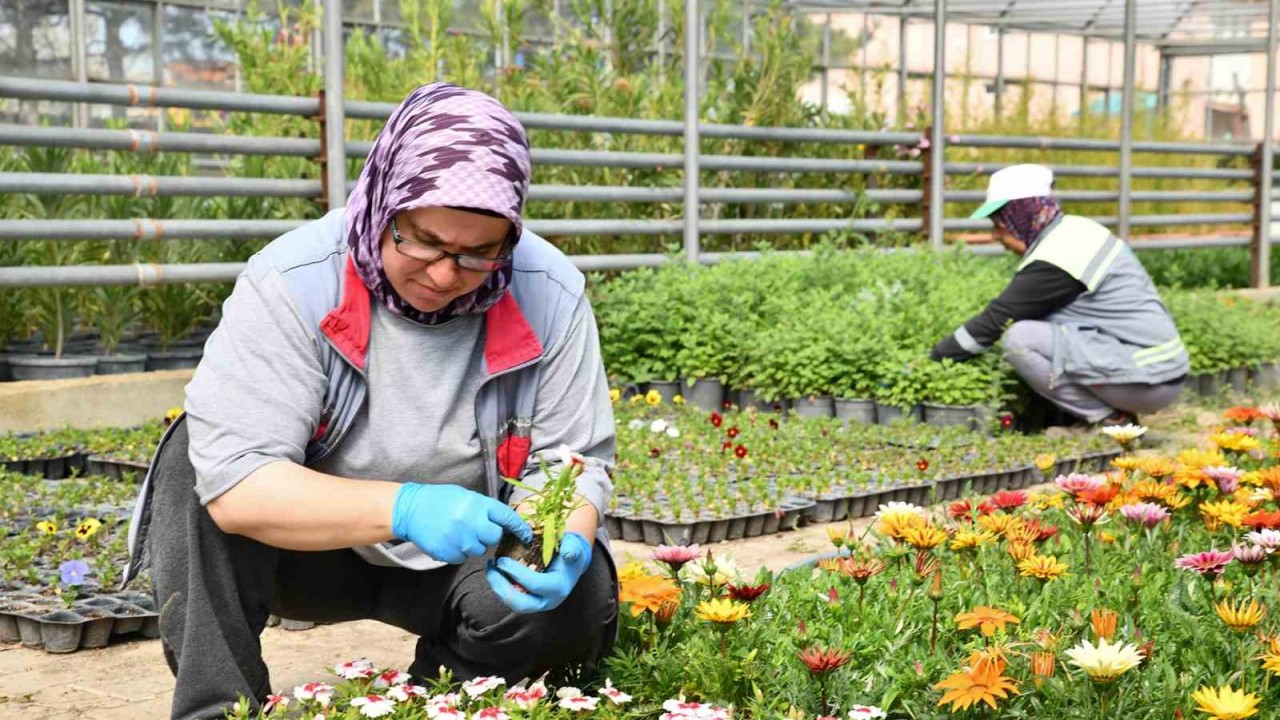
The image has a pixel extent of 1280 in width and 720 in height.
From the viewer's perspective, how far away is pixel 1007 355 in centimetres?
608

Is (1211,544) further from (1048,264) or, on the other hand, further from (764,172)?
(764,172)

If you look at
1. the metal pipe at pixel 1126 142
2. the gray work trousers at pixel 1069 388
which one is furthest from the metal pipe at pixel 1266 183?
the gray work trousers at pixel 1069 388

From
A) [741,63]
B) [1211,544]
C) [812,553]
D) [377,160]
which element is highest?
[741,63]

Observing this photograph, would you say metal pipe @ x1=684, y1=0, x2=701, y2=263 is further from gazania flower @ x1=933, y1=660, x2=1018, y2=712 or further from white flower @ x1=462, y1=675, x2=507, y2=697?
gazania flower @ x1=933, y1=660, x2=1018, y2=712

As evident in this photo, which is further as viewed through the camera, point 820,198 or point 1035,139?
point 1035,139

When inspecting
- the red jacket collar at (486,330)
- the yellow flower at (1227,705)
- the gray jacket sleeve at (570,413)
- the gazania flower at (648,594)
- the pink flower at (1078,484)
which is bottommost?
the gazania flower at (648,594)

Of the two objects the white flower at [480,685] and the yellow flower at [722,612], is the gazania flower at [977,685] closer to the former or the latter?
the yellow flower at [722,612]

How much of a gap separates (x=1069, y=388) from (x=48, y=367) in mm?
4181

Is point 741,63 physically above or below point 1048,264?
above

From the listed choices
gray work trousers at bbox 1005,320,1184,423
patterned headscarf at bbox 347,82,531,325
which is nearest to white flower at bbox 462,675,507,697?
patterned headscarf at bbox 347,82,531,325

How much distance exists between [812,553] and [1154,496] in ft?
3.86

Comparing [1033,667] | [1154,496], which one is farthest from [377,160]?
[1154,496]

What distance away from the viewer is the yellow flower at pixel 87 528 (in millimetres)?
3949

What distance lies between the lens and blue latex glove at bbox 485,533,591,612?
2318 mm
